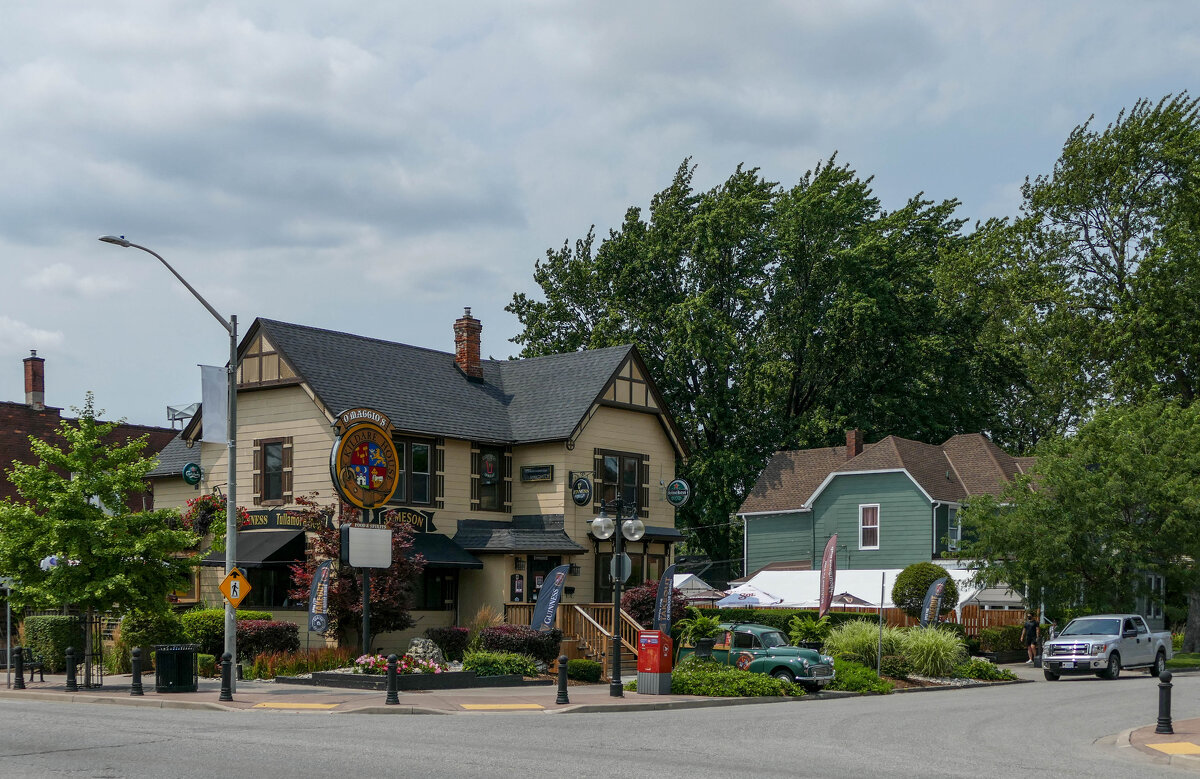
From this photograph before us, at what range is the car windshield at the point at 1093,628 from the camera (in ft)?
117

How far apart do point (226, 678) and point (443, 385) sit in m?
16.3

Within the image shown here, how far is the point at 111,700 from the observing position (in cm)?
2452

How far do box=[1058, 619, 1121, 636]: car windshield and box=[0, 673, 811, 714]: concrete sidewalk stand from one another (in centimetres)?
1094

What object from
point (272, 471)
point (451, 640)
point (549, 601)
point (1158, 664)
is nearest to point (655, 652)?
point (549, 601)

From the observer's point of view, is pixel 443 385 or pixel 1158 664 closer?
pixel 1158 664

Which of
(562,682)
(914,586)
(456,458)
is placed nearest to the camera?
(562,682)

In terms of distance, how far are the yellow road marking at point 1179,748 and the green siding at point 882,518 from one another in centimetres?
3231

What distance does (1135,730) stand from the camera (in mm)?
19797

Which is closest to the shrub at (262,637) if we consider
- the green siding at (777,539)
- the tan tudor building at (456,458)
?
the tan tudor building at (456,458)

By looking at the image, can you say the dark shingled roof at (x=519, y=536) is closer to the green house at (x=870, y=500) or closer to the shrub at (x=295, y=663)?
the shrub at (x=295, y=663)

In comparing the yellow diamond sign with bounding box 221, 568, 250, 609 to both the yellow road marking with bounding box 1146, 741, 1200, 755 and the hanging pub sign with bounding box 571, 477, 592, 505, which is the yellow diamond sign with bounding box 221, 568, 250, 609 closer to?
the hanging pub sign with bounding box 571, 477, 592, 505

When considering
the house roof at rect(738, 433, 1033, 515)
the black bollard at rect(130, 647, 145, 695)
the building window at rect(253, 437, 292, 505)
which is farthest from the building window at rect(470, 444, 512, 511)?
Answer: the house roof at rect(738, 433, 1033, 515)

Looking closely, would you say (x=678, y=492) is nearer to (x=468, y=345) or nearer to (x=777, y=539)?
(x=468, y=345)

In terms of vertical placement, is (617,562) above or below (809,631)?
above
